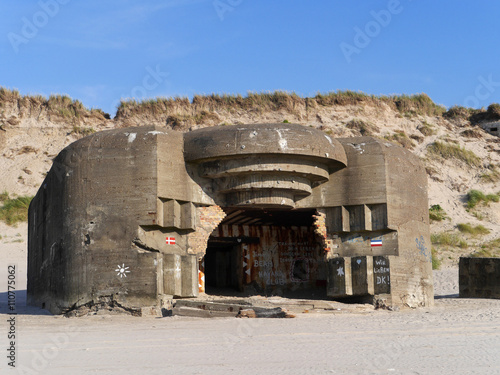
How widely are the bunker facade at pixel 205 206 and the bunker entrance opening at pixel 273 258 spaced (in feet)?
6.64

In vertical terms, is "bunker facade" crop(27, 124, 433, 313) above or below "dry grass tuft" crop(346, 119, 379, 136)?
below

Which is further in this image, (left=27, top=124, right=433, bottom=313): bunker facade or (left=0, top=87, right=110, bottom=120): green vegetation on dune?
(left=0, top=87, right=110, bottom=120): green vegetation on dune

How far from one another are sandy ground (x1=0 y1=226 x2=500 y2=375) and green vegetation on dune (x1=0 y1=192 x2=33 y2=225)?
17461 mm

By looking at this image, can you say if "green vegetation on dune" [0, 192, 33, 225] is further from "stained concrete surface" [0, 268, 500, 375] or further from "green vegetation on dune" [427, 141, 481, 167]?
"green vegetation on dune" [427, 141, 481, 167]

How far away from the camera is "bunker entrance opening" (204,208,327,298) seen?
64.4 feet

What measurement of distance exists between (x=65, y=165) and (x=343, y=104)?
23.8m

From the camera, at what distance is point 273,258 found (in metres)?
20.2

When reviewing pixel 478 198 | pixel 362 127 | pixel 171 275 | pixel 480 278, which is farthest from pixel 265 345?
pixel 362 127

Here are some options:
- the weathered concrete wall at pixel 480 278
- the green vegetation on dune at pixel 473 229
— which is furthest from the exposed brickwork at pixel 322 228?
the green vegetation on dune at pixel 473 229

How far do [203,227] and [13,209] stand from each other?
1796 centimetres

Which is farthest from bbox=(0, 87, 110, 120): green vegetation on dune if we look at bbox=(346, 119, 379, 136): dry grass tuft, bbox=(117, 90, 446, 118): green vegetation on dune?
bbox=(346, 119, 379, 136): dry grass tuft

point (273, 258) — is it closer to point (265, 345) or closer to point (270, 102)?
point (265, 345)

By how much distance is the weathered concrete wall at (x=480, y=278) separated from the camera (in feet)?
64.7

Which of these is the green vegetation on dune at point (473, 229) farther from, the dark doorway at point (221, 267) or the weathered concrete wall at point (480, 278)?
the dark doorway at point (221, 267)
